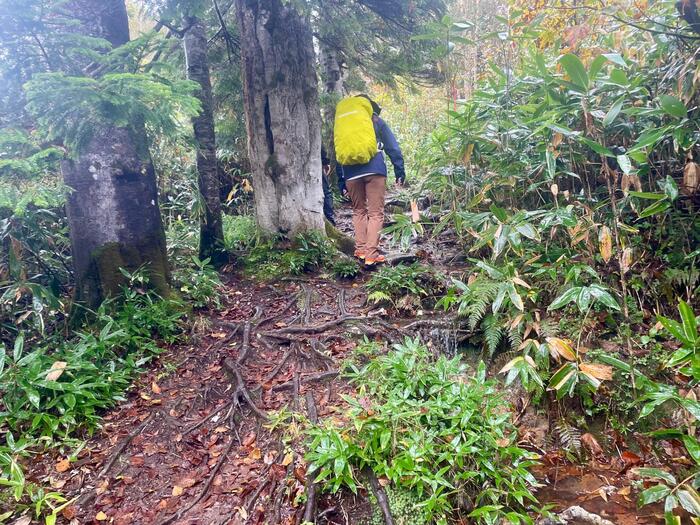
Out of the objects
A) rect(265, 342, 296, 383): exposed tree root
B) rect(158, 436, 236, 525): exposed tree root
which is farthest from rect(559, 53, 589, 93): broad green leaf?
rect(158, 436, 236, 525): exposed tree root

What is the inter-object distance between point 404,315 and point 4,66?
168 inches

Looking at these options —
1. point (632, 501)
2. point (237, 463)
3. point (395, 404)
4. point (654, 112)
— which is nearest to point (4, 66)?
point (237, 463)

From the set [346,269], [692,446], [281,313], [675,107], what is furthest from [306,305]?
[675,107]

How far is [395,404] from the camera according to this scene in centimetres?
304

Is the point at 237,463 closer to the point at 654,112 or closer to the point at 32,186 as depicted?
the point at 32,186

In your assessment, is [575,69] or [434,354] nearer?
[575,69]

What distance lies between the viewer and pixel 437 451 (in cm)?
283

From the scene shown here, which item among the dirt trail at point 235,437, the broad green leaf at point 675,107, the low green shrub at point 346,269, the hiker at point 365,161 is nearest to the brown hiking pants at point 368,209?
the hiker at point 365,161

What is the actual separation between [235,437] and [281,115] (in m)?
4.68

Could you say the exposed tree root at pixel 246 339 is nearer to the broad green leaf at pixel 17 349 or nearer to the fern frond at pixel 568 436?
the broad green leaf at pixel 17 349

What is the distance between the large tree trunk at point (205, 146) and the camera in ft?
19.8

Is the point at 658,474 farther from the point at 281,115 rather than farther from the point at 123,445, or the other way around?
the point at 281,115

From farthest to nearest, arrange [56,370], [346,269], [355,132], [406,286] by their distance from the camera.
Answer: [346,269] → [355,132] → [406,286] → [56,370]

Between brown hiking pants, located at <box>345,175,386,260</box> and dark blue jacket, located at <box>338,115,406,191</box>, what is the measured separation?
0.10 meters
